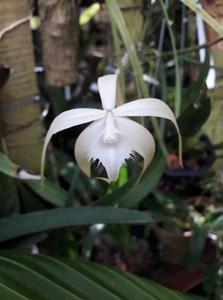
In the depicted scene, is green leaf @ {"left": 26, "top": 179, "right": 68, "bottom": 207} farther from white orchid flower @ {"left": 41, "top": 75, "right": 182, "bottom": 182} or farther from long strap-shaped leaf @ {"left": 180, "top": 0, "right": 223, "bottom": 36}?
long strap-shaped leaf @ {"left": 180, "top": 0, "right": 223, "bottom": 36}

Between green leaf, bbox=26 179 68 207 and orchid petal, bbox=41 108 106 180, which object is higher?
orchid petal, bbox=41 108 106 180

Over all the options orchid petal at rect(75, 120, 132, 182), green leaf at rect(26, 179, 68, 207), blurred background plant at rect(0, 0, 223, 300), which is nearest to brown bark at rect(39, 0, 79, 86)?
blurred background plant at rect(0, 0, 223, 300)

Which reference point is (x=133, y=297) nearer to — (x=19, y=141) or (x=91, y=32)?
(x=19, y=141)

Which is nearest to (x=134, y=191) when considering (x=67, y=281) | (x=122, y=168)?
(x=122, y=168)

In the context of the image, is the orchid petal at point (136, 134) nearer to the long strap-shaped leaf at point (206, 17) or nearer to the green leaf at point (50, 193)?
the long strap-shaped leaf at point (206, 17)

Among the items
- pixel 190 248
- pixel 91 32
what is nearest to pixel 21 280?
pixel 190 248
